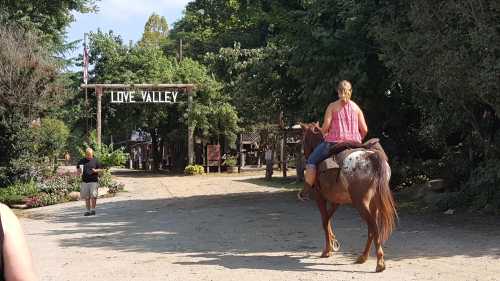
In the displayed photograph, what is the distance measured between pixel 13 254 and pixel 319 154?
7135 mm

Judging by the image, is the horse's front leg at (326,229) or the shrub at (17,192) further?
the shrub at (17,192)

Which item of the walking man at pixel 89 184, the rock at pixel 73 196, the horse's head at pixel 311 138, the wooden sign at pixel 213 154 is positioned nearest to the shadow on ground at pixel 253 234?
the walking man at pixel 89 184

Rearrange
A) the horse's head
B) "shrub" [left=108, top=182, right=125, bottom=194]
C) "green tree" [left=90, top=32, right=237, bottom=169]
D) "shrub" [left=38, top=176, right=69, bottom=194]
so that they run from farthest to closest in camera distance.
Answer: "green tree" [left=90, top=32, right=237, bottom=169], "shrub" [left=108, top=182, right=125, bottom=194], "shrub" [left=38, top=176, right=69, bottom=194], the horse's head

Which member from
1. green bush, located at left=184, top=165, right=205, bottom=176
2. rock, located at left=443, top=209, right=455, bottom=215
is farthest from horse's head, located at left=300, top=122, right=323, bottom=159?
green bush, located at left=184, top=165, right=205, bottom=176

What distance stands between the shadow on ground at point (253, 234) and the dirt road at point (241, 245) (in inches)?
0.7

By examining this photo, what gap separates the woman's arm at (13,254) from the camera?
6.72 feet

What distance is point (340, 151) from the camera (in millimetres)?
8766

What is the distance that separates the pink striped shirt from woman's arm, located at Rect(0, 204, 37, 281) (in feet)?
23.7

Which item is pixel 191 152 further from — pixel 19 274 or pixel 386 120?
pixel 19 274

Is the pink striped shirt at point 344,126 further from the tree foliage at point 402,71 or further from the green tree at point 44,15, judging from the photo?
the green tree at point 44,15

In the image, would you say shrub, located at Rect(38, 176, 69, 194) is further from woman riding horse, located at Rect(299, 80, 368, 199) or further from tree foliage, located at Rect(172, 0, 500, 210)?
woman riding horse, located at Rect(299, 80, 368, 199)

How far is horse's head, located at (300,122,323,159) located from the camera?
9.63 metres

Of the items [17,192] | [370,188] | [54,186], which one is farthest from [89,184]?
[370,188]

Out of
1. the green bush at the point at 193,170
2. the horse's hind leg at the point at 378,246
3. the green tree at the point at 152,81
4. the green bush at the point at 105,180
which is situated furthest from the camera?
the green tree at the point at 152,81
